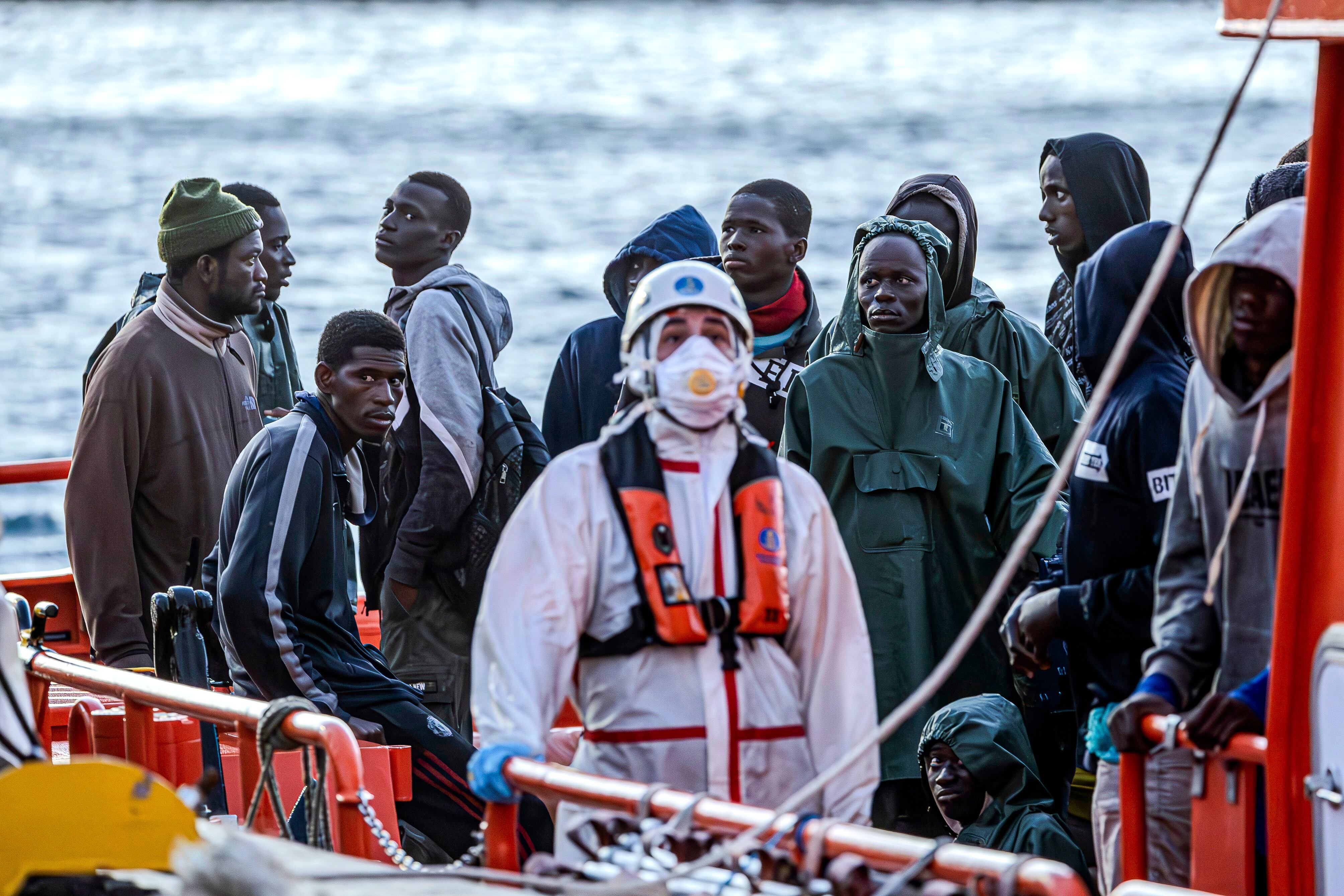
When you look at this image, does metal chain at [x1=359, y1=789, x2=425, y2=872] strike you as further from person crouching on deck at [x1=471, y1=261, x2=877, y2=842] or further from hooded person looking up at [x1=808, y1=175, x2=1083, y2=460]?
hooded person looking up at [x1=808, y1=175, x2=1083, y2=460]

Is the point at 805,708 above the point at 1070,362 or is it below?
below

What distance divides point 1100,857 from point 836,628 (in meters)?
1.01

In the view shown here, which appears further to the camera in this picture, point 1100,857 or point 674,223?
point 674,223

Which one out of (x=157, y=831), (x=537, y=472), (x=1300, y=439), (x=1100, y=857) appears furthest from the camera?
(x=537, y=472)

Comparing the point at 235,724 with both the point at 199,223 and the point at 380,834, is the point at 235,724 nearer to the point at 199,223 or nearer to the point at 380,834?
the point at 380,834

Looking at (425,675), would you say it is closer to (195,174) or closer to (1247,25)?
(1247,25)

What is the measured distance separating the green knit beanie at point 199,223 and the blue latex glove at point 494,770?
3.94m

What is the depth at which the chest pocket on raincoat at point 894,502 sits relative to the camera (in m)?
6.04

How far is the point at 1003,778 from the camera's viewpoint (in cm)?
605

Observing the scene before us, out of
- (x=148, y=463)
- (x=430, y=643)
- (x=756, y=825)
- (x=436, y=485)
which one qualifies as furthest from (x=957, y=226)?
(x=756, y=825)

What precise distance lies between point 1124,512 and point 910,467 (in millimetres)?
1351

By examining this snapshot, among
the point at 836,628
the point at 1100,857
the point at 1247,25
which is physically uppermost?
the point at 1247,25

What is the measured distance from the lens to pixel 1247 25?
399 centimetres

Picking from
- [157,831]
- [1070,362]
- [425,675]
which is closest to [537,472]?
[425,675]
